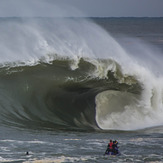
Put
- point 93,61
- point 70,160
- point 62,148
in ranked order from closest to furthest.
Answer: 1. point 70,160
2. point 62,148
3. point 93,61

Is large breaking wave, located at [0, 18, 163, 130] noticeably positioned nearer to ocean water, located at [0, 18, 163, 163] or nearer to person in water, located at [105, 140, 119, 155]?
ocean water, located at [0, 18, 163, 163]

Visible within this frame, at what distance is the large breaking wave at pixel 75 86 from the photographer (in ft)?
53.5

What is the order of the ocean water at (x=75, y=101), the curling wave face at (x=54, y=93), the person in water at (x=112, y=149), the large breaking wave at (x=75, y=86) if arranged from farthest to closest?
the large breaking wave at (x=75, y=86) → the curling wave face at (x=54, y=93) → the ocean water at (x=75, y=101) → the person in water at (x=112, y=149)

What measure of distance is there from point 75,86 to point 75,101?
1.44m

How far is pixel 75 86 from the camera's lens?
19.0 meters

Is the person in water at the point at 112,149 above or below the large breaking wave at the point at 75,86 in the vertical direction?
below

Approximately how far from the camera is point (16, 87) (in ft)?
60.8

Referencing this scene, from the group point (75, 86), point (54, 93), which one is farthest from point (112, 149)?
point (75, 86)

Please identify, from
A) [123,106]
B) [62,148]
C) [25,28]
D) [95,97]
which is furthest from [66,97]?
[25,28]

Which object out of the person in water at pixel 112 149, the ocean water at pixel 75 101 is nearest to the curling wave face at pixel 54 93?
the ocean water at pixel 75 101

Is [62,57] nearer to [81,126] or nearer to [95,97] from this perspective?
[95,97]

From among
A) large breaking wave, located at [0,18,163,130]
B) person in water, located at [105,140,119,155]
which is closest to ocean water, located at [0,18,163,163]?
large breaking wave, located at [0,18,163,130]

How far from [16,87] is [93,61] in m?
4.06

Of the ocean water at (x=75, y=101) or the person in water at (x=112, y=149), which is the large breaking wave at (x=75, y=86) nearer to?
the ocean water at (x=75, y=101)
